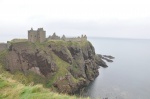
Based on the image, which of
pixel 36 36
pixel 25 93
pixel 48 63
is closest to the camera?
pixel 25 93

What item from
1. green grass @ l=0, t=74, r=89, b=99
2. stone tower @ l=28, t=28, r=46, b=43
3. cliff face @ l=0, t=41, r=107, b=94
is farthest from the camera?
stone tower @ l=28, t=28, r=46, b=43

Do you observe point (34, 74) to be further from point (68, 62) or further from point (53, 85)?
point (68, 62)

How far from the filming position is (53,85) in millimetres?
74938

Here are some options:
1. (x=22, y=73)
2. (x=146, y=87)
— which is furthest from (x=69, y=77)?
(x=146, y=87)

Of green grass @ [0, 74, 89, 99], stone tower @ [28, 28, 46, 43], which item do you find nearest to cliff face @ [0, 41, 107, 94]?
stone tower @ [28, 28, 46, 43]

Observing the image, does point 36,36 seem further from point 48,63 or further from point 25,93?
point 25,93

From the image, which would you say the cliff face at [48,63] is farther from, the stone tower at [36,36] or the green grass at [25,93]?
the green grass at [25,93]

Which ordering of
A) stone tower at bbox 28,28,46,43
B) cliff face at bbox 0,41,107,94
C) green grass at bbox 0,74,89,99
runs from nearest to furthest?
green grass at bbox 0,74,89,99 < cliff face at bbox 0,41,107,94 < stone tower at bbox 28,28,46,43

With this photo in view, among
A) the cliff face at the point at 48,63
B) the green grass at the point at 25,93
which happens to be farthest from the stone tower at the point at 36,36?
the green grass at the point at 25,93

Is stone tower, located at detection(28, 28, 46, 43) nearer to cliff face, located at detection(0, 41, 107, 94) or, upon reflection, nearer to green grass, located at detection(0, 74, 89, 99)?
cliff face, located at detection(0, 41, 107, 94)

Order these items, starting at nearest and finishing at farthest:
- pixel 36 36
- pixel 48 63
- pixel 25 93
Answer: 1. pixel 25 93
2. pixel 48 63
3. pixel 36 36

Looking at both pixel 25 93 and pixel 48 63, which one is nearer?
Answer: pixel 25 93

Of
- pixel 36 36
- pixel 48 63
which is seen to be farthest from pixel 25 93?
pixel 36 36

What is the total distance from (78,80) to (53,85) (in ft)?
44.2
